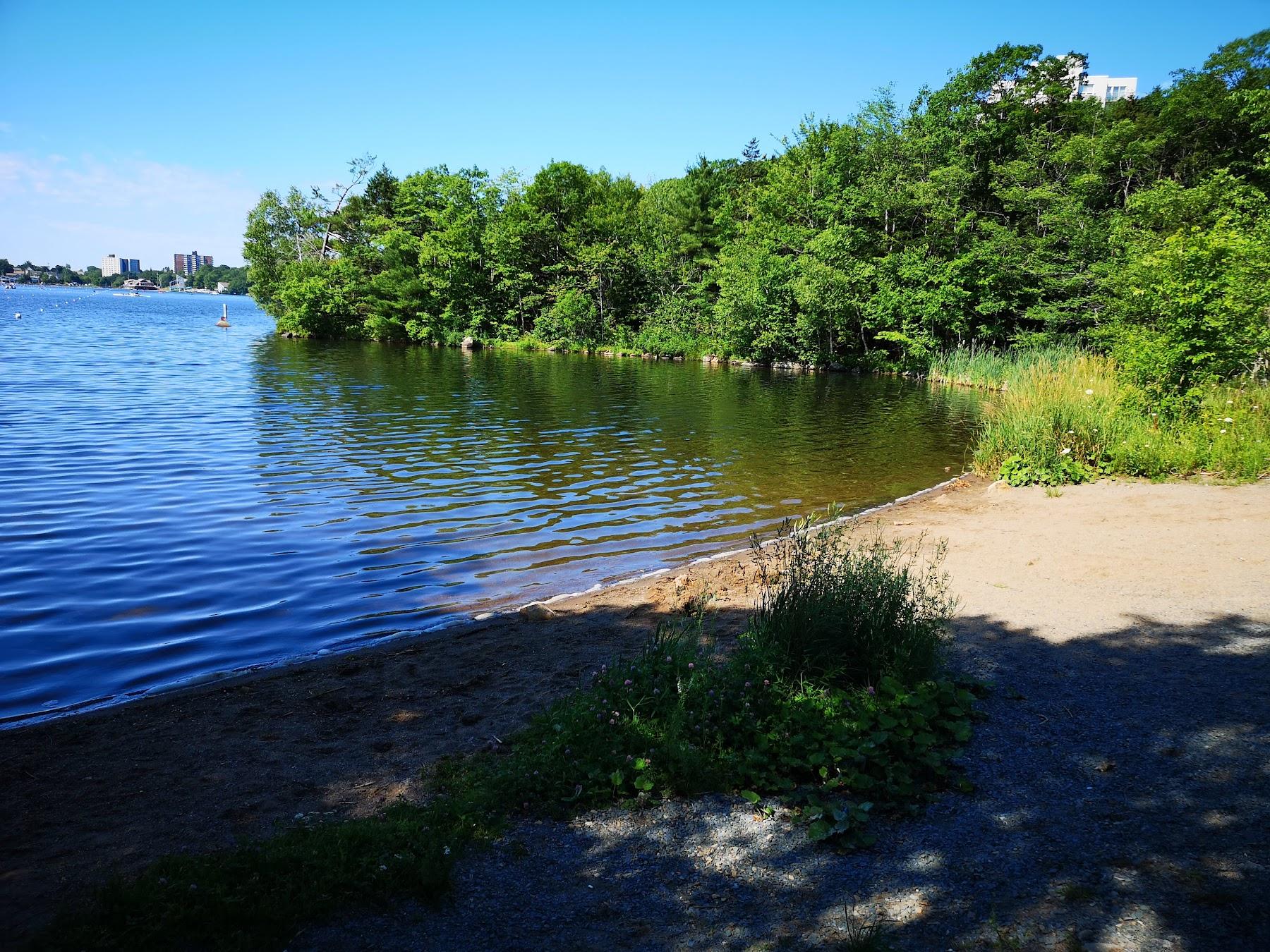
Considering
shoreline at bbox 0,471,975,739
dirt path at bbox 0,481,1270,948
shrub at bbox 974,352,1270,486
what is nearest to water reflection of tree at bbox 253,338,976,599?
shoreline at bbox 0,471,975,739

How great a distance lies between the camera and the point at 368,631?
7098 mm

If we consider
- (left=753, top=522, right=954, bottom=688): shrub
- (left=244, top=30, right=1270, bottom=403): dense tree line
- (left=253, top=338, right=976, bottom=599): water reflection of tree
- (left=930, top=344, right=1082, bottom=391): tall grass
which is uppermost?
(left=244, top=30, right=1270, bottom=403): dense tree line

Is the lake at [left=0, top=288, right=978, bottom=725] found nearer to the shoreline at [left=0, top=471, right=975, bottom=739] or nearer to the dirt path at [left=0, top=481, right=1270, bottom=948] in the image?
the shoreline at [left=0, top=471, right=975, bottom=739]

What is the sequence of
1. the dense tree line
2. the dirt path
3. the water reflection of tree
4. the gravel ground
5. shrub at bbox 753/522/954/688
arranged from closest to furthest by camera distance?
the gravel ground < the dirt path < shrub at bbox 753/522/954/688 < the water reflection of tree < the dense tree line

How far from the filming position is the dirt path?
3008mm

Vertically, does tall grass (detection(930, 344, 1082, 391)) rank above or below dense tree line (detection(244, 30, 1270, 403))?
below

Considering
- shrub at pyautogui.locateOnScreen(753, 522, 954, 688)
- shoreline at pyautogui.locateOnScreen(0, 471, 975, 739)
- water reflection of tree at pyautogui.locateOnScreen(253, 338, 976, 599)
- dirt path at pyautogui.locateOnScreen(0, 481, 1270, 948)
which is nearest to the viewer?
dirt path at pyautogui.locateOnScreen(0, 481, 1270, 948)

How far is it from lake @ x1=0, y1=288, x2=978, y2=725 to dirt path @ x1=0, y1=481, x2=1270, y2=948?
4.34 ft

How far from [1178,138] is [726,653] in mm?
36401

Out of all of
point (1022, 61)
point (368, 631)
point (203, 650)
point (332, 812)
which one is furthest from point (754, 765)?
point (1022, 61)

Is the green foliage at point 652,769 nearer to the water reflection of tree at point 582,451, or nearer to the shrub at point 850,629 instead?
the shrub at point 850,629

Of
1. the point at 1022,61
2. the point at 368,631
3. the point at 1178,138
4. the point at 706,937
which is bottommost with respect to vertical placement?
the point at 368,631

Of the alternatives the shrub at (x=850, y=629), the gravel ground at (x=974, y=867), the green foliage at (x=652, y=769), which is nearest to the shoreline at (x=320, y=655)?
the shrub at (x=850, y=629)

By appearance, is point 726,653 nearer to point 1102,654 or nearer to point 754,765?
point 754,765
